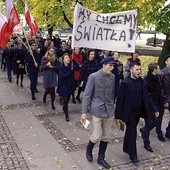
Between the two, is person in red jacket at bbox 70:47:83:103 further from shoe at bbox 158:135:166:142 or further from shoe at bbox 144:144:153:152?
shoe at bbox 144:144:153:152

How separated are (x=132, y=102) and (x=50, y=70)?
4602 mm

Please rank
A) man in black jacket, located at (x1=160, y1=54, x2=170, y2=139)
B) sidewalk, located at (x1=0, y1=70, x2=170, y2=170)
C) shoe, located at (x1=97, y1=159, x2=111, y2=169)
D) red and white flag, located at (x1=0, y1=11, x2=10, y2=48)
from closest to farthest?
shoe, located at (x1=97, y1=159, x2=111, y2=169) → sidewalk, located at (x1=0, y1=70, x2=170, y2=170) → man in black jacket, located at (x1=160, y1=54, x2=170, y2=139) → red and white flag, located at (x1=0, y1=11, x2=10, y2=48)

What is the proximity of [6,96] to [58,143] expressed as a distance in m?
4.99

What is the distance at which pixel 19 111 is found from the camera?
375 inches

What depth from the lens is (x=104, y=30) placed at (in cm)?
682

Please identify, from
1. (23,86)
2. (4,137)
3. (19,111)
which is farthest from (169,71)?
(23,86)

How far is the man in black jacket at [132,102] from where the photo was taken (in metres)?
5.70

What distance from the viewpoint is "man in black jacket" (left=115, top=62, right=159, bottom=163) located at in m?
5.70

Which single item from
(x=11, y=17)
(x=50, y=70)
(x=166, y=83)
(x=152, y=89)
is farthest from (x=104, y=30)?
(x=11, y=17)

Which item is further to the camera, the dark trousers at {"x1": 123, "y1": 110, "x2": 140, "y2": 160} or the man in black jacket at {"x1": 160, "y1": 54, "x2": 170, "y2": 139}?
the man in black jacket at {"x1": 160, "y1": 54, "x2": 170, "y2": 139}

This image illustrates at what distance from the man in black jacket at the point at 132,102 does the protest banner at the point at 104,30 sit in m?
1.01

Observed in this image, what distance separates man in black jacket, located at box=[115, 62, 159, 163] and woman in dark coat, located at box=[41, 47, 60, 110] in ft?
13.4

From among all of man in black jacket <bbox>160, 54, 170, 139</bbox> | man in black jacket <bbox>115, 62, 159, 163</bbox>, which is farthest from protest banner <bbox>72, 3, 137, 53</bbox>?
man in black jacket <bbox>115, 62, 159, 163</bbox>

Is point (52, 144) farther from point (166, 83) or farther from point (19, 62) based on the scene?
point (19, 62)
